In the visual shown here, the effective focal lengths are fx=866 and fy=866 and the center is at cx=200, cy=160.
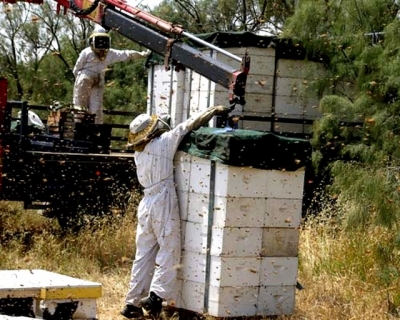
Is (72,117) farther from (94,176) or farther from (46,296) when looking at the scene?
(46,296)

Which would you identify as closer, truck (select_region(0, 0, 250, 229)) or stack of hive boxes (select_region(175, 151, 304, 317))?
stack of hive boxes (select_region(175, 151, 304, 317))

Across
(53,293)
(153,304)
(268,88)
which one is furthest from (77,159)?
(53,293)

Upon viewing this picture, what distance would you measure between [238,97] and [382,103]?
3126mm

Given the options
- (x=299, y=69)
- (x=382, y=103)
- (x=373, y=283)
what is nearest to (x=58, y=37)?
(x=299, y=69)

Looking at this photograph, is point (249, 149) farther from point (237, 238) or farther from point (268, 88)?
point (268, 88)

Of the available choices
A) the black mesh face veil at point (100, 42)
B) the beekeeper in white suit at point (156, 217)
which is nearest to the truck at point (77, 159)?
the black mesh face veil at point (100, 42)

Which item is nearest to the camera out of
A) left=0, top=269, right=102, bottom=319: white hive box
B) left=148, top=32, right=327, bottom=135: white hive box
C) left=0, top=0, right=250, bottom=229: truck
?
left=0, top=269, right=102, bottom=319: white hive box

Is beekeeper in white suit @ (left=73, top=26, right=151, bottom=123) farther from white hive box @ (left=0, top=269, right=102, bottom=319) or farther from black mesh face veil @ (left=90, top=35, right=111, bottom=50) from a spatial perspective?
white hive box @ (left=0, top=269, right=102, bottom=319)

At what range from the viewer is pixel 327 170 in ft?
42.2

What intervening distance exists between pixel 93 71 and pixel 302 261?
18.4 ft

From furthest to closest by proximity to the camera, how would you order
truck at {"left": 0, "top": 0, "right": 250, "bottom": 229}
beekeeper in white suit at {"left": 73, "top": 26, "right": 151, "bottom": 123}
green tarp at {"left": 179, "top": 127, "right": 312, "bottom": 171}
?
beekeeper in white suit at {"left": 73, "top": 26, "right": 151, "bottom": 123} < truck at {"left": 0, "top": 0, "right": 250, "bottom": 229} < green tarp at {"left": 179, "top": 127, "right": 312, "bottom": 171}

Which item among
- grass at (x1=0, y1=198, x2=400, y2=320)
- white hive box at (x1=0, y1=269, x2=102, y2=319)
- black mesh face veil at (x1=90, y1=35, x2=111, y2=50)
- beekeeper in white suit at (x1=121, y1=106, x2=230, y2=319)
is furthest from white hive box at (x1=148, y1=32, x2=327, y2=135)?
white hive box at (x1=0, y1=269, x2=102, y2=319)

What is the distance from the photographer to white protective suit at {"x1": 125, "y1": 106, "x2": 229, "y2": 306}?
851cm

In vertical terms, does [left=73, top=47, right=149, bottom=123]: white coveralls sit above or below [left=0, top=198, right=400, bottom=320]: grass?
above
